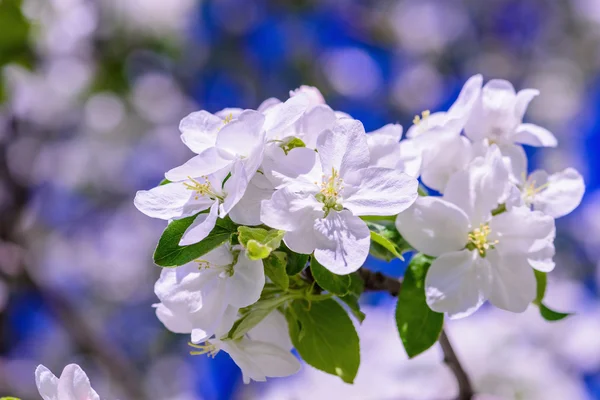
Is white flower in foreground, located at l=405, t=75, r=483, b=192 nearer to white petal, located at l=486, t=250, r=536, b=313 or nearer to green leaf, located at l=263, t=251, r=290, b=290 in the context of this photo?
white petal, located at l=486, t=250, r=536, b=313

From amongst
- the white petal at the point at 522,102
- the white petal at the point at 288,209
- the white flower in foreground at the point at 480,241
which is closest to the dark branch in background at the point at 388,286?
the white flower in foreground at the point at 480,241

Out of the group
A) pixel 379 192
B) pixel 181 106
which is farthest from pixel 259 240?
pixel 181 106

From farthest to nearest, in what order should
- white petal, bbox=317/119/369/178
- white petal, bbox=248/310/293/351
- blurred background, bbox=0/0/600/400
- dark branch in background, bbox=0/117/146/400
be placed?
blurred background, bbox=0/0/600/400 < dark branch in background, bbox=0/117/146/400 < white petal, bbox=248/310/293/351 < white petal, bbox=317/119/369/178

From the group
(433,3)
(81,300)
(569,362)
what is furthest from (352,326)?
(433,3)

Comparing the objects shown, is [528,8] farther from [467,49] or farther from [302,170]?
[302,170]

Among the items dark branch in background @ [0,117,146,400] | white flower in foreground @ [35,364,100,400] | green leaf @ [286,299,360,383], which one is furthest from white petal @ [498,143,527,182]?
dark branch in background @ [0,117,146,400]

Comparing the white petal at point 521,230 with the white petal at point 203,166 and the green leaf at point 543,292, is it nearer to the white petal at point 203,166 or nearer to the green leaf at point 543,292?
the green leaf at point 543,292
